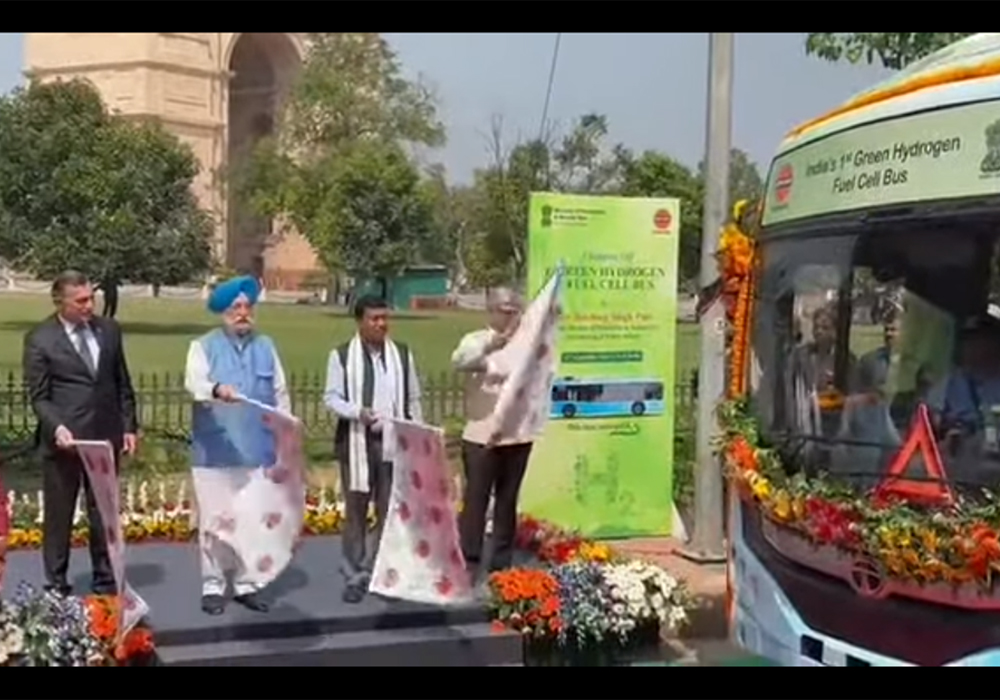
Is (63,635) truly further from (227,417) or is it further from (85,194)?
(85,194)

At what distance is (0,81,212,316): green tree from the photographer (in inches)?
379

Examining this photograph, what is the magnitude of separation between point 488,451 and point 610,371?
7.11 ft

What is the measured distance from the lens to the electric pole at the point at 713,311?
875 cm

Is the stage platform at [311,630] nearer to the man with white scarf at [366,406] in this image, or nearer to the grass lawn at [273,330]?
the man with white scarf at [366,406]

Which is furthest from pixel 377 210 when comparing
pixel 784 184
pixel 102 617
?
pixel 784 184

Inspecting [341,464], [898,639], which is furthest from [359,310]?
[898,639]

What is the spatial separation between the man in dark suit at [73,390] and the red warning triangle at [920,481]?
3.74m

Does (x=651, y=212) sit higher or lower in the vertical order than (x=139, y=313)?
higher

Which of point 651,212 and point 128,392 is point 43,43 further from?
point 651,212

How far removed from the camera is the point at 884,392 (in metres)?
5.07

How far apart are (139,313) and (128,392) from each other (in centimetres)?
383

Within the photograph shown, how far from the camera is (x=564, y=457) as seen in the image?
356 inches

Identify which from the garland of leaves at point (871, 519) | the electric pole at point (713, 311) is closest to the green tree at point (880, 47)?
the electric pole at point (713, 311)

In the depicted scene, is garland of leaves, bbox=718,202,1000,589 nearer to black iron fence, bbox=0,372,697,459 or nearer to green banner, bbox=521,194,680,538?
black iron fence, bbox=0,372,697,459
